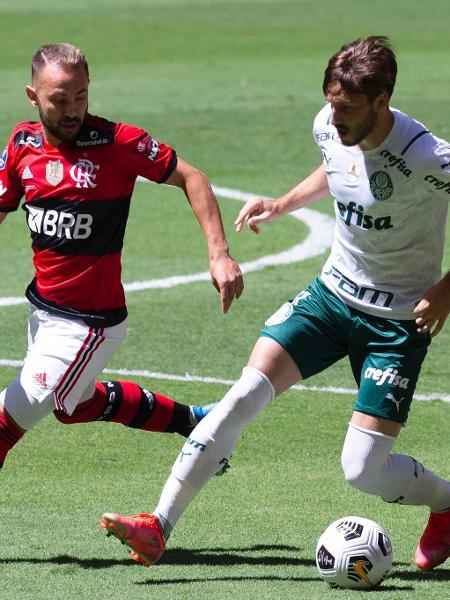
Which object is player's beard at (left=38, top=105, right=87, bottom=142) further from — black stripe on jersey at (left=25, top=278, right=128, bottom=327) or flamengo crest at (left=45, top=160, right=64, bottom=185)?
black stripe on jersey at (left=25, top=278, right=128, bottom=327)

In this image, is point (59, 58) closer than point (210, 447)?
No

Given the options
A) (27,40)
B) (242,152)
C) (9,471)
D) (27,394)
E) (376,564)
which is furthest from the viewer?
(27,40)

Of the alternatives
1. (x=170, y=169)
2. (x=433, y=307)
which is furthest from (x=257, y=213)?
(x=433, y=307)

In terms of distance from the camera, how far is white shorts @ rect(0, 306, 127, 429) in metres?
6.12

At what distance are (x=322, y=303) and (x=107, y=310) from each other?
3.08 ft

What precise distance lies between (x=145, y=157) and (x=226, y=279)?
0.77m

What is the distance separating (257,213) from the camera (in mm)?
6461

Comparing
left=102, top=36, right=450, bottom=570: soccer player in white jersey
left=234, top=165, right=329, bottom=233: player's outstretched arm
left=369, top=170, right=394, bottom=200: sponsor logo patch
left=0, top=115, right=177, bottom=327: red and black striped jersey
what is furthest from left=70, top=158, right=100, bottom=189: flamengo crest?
left=369, top=170, right=394, bottom=200: sponsor logo patch

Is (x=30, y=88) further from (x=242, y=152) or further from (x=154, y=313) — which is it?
(x=242, y=152)

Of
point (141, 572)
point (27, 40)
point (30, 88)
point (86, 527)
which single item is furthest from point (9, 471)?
point (27, 40)

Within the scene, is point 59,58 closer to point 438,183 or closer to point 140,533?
point 438,183

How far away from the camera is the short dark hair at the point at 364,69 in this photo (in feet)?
18.5

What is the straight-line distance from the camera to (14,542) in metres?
6.17

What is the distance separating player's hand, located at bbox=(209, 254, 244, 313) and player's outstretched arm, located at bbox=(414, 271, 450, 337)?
0.72 m
